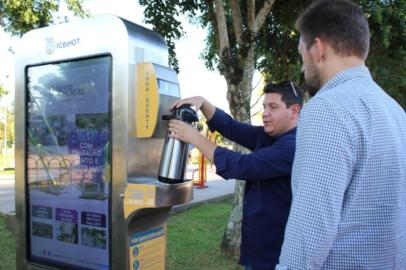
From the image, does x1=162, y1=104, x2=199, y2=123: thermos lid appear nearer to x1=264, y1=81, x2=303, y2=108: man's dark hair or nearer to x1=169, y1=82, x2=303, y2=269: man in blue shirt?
x1=169, y1=82, x2=303, y2=269: man in blue shirt

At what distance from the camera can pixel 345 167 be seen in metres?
1.26

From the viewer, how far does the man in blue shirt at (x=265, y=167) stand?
2113mm

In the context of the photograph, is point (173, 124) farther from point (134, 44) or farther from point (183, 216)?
point (183, 216)

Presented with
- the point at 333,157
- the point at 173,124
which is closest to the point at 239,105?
the point at 173,124

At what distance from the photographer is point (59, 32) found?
9.71 feet

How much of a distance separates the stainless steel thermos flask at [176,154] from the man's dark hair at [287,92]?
47 cm

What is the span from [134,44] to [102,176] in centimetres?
85

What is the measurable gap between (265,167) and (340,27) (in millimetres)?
892

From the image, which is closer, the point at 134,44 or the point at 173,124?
the point at 173,124

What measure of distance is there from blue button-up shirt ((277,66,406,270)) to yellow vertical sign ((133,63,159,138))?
128 centimetres

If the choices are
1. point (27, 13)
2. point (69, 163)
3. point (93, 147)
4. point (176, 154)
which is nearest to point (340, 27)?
point (176, 154)

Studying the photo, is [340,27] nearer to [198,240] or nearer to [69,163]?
[69,163]

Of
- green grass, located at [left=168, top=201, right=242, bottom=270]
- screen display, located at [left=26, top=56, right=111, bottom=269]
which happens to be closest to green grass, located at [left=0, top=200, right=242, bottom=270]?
green grass, located at [left=168, top=201, right=242, bottom=270]

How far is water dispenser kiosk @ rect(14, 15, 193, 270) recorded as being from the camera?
2592 millimetres
